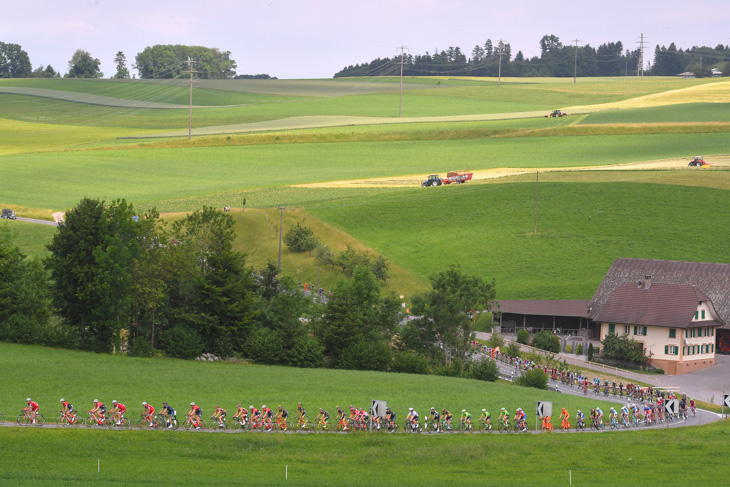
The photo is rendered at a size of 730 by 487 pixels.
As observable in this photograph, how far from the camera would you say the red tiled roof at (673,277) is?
3661 inches

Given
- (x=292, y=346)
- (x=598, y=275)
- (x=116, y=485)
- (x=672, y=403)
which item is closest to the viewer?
(x=116, y=485)

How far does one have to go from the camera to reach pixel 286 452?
4191 centimetres

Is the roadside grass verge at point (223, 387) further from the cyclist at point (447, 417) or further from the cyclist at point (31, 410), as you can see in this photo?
the cyclist at point (447, 417)

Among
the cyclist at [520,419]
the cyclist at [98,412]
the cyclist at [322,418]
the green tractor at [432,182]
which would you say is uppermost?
the green tractor at [432,182]

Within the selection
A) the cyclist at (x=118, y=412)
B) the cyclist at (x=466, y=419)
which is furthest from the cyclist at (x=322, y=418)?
the cyclist at (x=118, y=412)

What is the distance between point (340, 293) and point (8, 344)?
2587 cm

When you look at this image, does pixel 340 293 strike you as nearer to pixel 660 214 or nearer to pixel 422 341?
pixel 422 341

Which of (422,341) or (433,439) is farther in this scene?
(422,341)

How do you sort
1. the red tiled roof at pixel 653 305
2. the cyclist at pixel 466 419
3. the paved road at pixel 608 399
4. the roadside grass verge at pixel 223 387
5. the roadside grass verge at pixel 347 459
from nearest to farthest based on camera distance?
the roadside grass verge at pixel 347 459
the cyclist at pixel 466 419
the roadside grass verge at pixel 223 387
the paved road at pixel 608 399
the red tiled roof at pixel 653 305

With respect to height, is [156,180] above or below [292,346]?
above

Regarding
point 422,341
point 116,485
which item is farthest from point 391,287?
point 116,485

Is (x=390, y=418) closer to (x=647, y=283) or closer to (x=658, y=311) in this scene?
(x=658, y=311)

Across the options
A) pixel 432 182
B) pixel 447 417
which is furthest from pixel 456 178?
pixel 447 417

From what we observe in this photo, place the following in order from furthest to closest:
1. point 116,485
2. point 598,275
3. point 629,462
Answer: point 598,275 < point 629,462 < point 116,485
